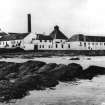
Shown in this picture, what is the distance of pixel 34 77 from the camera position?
19.1 meters

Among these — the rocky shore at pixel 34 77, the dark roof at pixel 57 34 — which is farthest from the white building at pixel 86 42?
the rocky shore at pixel 34 77

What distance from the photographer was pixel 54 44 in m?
70.6

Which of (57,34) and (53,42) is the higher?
(57,34)

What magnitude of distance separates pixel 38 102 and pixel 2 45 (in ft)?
213

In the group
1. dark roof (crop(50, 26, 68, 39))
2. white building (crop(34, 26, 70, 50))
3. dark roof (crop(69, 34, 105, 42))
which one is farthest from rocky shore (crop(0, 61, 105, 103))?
dark roof (crop(50, 26, 68, 39))

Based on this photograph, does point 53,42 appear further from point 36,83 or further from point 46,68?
point 36,83

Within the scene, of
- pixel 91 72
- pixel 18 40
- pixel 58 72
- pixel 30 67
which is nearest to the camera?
pixel 58 72

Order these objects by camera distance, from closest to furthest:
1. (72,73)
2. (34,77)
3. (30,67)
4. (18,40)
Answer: (34,77), (72,73), (30,67), (18,40)

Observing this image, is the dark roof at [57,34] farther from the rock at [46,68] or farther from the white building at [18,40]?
the rock at [46,68]

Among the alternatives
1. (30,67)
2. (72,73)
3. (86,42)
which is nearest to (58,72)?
(72,73)

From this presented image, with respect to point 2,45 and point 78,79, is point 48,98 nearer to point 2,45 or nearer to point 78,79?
point 78,79

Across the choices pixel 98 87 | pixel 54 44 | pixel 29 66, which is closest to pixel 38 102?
pixel 98 87

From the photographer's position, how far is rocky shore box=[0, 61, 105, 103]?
16.0m

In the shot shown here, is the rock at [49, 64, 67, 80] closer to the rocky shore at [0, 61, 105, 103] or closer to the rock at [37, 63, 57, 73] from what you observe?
the rocky shore at [0, 61, 105, 103]
